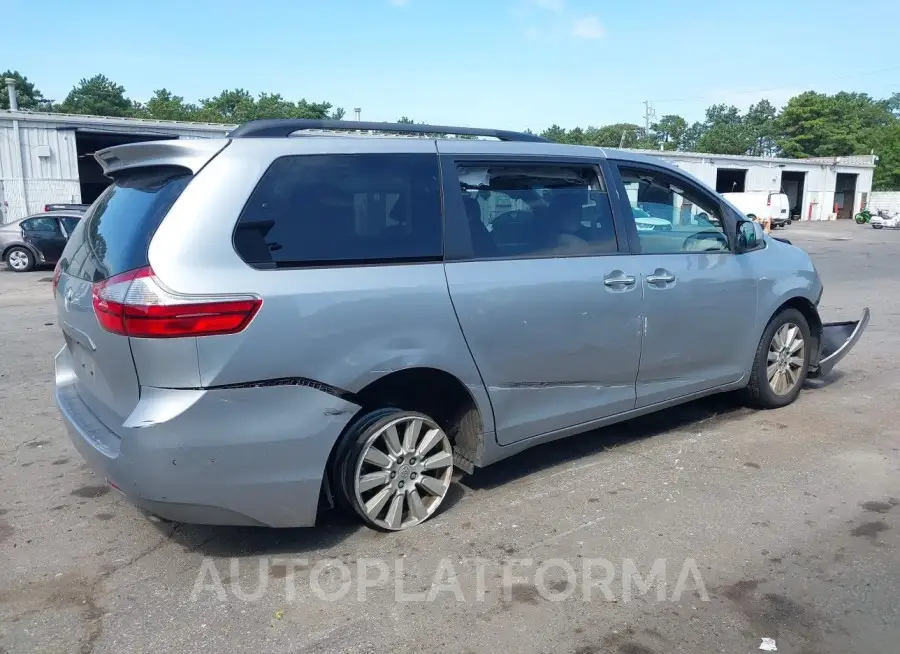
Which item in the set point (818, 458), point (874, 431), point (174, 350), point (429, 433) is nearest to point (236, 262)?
point (174, 350)

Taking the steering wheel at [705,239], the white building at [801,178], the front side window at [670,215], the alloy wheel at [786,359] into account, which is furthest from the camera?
the white building at [801,178]

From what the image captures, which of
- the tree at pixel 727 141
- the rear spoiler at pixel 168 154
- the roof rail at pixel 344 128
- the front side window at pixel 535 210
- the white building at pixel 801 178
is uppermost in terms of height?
the tree at pixel 727 141

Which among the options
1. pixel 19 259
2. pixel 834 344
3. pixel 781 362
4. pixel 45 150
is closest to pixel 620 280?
pixel 781 362

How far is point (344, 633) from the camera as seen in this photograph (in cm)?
287

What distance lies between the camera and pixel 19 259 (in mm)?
17094

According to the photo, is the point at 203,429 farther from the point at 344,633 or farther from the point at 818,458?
the point at 818,458

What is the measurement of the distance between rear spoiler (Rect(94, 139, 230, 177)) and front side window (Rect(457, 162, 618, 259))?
1232mm

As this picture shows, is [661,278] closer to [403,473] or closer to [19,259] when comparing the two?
[403,473]

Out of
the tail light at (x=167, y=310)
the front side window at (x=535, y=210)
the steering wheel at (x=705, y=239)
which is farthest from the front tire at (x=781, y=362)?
the tail light at (x=167, y=310)

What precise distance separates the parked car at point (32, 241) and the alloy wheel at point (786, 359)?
A: 53.0ft

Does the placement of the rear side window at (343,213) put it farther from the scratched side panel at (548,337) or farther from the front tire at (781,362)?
the front tire at (781,362)

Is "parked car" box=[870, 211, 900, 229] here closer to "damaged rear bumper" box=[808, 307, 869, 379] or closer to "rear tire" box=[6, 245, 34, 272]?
"damaged rear bumper" box=[808, 307, 869, 379]

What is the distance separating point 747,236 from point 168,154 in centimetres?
374

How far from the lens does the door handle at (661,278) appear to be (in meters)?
4.35
